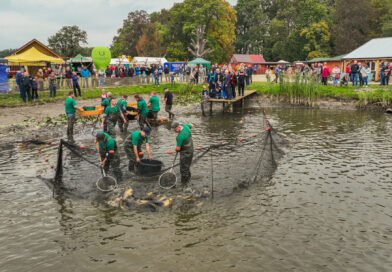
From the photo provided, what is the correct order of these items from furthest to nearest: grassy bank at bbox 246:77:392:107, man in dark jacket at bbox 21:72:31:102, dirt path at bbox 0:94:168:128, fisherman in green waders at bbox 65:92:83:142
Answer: grassy bank at bbox 246:77:392:107, man in dark jacket at bbox 21:72:31:102, dirt path at bbox 0:94:168:128, fisherman in green waders at bbox 65:92:83:142

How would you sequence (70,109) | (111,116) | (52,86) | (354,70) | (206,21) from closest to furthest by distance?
(111,116)
(70,109)
(52,86)
(354,70)
(206,21)

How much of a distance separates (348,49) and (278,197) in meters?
56.0

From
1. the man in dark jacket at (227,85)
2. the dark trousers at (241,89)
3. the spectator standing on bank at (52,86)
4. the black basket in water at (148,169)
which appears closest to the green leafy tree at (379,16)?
the dark trousers at (241,89)

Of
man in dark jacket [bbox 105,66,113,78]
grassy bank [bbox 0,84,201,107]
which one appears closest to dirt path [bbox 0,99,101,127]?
grassy bank [bbox 0,84,201,107]

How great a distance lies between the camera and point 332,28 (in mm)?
59781

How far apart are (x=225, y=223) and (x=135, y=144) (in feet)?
12.4

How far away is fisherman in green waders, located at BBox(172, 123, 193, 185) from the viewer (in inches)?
373

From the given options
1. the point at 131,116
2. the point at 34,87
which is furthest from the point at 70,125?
the point at 34,87

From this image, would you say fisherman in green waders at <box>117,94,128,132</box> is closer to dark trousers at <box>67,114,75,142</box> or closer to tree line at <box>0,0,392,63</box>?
dark trousers at <box>67,114,75,142</box>

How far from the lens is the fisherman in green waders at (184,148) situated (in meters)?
9.48

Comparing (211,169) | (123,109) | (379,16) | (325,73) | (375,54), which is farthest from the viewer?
(379,16)

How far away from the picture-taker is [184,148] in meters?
9.58

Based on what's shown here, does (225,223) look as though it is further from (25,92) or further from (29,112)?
(25,92)

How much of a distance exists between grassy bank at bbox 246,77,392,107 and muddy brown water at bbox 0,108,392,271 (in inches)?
491
